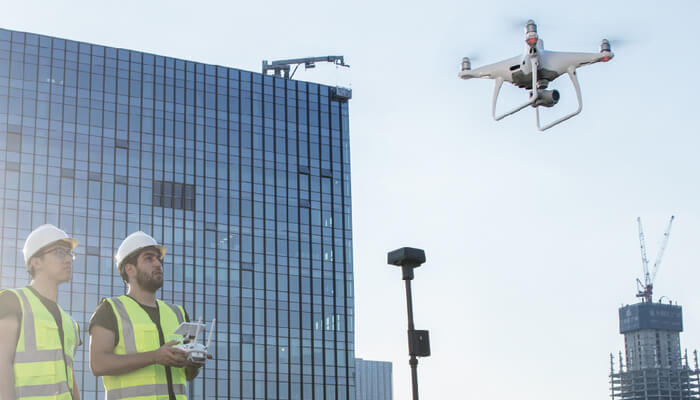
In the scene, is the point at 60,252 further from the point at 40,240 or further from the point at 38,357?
the point at 38,357

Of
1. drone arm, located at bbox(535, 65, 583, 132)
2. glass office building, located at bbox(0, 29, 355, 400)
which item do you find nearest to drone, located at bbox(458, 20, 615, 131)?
drone arm, located at bbox(535, 65, 583, 132)

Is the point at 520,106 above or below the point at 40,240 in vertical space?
above

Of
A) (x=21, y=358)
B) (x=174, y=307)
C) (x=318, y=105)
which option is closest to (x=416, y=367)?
(x=174, y=307)

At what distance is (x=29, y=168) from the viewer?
346 feet

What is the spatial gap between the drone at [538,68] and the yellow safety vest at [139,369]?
9697mm

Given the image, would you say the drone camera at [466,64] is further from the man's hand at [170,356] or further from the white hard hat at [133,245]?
the man's hand at [170,356]

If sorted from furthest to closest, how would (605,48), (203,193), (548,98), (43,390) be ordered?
(203,193) → (605,48) → (548,98) → (43,390)

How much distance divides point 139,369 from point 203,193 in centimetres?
10644

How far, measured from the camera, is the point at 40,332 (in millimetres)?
10773

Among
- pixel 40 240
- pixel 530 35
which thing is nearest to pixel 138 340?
pixel 40 240

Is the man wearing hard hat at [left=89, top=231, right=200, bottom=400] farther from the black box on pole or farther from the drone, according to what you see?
the drone

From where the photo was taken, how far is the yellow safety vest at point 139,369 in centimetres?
1073

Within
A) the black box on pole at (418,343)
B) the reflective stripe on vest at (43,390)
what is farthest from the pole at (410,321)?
the reflective stripe on vest at (43,390)

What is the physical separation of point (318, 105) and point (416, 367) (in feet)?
363
